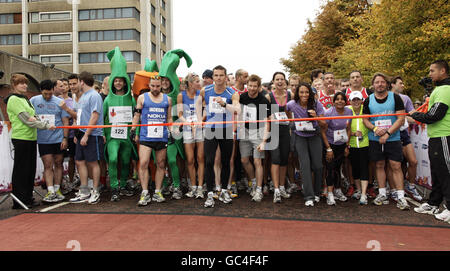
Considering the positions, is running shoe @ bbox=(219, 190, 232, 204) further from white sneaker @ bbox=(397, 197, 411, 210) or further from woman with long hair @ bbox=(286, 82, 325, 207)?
white sneaker @ bbox=(397, 197, 411, 210)

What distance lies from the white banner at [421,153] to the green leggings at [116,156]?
5.28 m

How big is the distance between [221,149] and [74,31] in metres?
43.1

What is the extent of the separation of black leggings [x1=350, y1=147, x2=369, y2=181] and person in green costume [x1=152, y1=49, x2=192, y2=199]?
2991 mm

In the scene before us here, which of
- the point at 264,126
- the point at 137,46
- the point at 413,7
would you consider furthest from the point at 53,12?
the point at 264,126

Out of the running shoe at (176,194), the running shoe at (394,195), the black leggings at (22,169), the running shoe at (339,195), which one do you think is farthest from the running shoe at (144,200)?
the running shoe at (394,195)

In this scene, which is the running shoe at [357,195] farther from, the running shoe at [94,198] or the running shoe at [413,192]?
the running shoe at [94,198]

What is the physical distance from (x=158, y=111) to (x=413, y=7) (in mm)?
11474

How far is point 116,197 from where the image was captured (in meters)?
6.01

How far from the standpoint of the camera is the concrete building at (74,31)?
42.0 m

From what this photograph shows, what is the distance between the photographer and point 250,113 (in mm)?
5797

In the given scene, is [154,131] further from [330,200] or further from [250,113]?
[330,200]

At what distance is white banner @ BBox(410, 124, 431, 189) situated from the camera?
6.15 meters

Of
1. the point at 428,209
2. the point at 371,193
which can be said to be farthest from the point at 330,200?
the point at 428,209

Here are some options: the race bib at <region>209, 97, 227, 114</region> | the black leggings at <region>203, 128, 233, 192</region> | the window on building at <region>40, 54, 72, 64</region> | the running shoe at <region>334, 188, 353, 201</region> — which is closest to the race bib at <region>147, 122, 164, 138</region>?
the black leggings at <region>203, 128, 233, 192</region>
